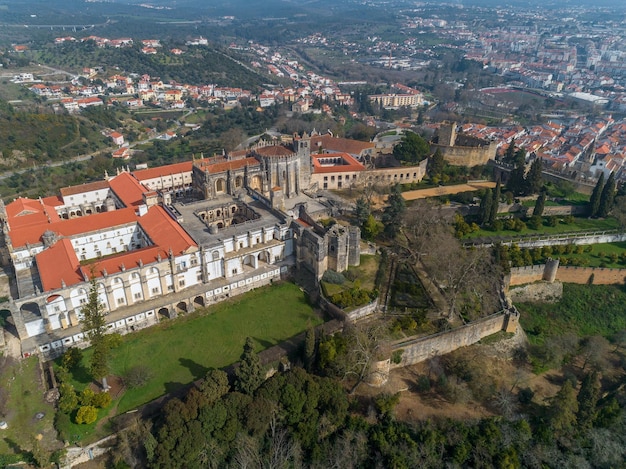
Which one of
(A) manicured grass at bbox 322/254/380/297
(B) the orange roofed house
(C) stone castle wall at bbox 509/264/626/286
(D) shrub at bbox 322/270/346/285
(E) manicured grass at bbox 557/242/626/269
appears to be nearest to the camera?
(B) the orange roofed house

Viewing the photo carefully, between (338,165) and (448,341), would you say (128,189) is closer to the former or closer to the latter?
(338,165)

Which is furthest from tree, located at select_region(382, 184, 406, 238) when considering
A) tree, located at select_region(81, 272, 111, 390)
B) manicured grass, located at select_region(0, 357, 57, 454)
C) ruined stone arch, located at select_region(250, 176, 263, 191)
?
manicured grass, located at select_region(0, 357, 57, 454)

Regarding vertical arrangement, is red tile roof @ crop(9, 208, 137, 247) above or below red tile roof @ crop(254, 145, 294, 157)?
below

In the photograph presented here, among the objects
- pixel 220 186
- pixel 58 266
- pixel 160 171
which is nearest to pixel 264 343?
pixel 58 266

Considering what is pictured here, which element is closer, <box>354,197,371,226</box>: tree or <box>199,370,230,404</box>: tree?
<box>199,370,230,404</box>: tree

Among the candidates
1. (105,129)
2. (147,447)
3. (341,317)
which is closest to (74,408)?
(147,447)

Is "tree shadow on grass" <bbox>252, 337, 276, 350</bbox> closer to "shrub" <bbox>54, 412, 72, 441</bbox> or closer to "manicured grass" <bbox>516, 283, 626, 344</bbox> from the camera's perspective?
"shrub" <bbox>54, 412, 72, 441</bbox>

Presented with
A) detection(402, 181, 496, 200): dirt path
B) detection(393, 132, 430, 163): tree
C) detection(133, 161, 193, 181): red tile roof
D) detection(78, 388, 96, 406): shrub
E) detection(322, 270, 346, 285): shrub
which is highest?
detection(393, 132, 430, 163): tree

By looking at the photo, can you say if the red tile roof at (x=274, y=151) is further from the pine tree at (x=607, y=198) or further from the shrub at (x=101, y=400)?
the pine tree at (x=607, y=198)
